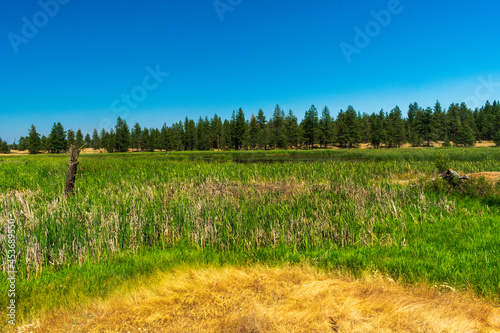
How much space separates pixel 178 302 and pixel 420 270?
414cm

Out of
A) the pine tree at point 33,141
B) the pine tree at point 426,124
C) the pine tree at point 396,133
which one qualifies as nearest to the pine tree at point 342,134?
the pine tree at point 396,133

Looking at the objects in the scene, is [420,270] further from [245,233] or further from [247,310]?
[245,233]

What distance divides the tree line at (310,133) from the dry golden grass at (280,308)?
244 ft

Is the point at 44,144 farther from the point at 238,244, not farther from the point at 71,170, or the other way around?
the point at 238,244

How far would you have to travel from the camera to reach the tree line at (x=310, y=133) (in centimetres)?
7481

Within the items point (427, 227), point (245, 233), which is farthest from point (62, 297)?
point (427, 227)

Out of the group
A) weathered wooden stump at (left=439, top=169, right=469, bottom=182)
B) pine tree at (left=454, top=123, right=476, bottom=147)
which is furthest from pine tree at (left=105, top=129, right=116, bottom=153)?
pine tree at (left=454, top=123, right=476, bottom=147)

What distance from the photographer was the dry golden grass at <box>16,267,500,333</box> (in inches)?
123

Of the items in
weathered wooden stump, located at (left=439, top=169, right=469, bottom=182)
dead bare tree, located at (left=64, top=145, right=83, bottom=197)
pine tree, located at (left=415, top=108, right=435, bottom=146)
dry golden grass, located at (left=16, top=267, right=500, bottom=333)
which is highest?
pine tree, located at (left=415, top=108, right=435, bottom=146)

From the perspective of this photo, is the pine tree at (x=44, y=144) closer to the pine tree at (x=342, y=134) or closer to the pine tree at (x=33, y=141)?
the pine tree at (x=33, y=141)

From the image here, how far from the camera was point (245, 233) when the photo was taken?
21.1 feet

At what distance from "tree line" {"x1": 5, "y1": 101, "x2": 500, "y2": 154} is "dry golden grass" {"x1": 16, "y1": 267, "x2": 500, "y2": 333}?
74465mm

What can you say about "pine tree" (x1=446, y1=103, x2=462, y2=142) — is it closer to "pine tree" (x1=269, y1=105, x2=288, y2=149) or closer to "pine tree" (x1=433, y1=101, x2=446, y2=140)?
"pine tree" (x1=433, y1=101, x2=446, y2=140)

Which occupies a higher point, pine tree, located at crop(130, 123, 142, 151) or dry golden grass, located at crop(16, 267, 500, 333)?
pine tree, located at crop(130, 123, 142, 151)
